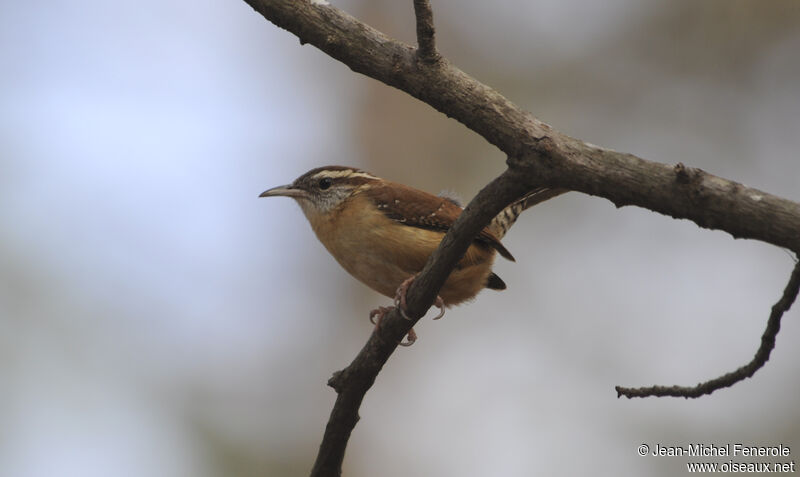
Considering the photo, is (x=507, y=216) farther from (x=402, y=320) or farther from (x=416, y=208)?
(x=402, y=320)

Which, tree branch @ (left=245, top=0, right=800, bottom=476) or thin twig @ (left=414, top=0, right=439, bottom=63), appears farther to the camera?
thin twig @ (left=414, top=0, right=439, bottom=63)

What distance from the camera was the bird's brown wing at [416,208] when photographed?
5.29 metres

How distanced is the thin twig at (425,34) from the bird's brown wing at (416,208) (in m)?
2.09

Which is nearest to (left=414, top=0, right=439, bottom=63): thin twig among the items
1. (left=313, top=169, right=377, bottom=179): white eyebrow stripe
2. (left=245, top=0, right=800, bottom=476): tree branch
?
(left=245, top=0, right=800, bottom=476): tree branch

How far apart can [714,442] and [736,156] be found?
12.0ft

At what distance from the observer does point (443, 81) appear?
10.4ft

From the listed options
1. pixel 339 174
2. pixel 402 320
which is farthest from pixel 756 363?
pixel 339 174

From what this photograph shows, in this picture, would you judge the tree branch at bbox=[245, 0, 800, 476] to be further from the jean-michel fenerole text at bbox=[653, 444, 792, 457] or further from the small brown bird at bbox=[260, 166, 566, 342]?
the jean-michel fenerole text at bbox=[653, 444, 792, 457]

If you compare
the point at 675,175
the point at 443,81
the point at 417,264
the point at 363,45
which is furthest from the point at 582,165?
the point at 417,264

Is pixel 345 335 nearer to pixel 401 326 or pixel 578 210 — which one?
pixel 578 210

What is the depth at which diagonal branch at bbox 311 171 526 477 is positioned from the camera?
3113 mm

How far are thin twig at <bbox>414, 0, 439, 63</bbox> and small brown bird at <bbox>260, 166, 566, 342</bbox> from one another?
183 cm

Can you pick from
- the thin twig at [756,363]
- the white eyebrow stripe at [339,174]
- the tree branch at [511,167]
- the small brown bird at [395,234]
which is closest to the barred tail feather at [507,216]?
the small brown bird at [395,234]

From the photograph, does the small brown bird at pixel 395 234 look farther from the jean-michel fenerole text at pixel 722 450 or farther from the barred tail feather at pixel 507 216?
the jean-michel fenerole text at pixel 722 450
